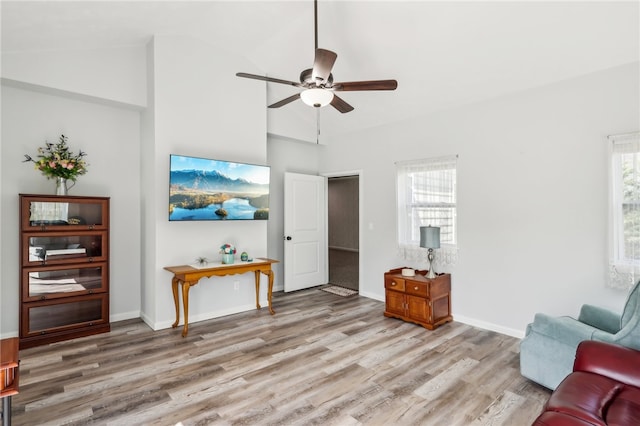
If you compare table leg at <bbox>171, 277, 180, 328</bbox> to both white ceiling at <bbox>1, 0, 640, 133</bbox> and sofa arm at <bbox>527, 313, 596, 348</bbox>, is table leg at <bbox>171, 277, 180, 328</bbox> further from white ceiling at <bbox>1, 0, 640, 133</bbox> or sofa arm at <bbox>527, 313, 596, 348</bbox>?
sofa arm at <bbox>527, 313, 596, 348</bbox>

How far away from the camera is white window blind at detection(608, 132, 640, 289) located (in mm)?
2971

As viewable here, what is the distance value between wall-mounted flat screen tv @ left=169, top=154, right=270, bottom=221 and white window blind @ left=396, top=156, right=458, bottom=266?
205cm

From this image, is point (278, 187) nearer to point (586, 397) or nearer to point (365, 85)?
point (365, 85)

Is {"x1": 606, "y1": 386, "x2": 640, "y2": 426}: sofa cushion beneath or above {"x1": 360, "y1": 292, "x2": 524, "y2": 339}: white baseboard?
above

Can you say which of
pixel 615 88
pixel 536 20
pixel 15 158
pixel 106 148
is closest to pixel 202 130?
pixel 106 148

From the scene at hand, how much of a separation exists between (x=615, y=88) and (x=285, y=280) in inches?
192

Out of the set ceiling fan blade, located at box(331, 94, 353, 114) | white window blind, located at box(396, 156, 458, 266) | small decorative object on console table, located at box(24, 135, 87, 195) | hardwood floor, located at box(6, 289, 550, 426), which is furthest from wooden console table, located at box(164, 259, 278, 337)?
ceiling fan blade, located at box(331, 94, 353, 114)

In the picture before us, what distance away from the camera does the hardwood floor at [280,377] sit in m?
2.31

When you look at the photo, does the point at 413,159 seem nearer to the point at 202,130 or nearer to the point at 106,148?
the point at 202,130

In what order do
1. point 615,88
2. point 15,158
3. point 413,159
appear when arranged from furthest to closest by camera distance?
point 413,159 < point 15,158 < point 615,88

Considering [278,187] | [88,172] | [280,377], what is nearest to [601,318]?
[280,377]

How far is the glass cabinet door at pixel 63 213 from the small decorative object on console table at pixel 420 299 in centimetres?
368

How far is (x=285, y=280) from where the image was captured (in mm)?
5648


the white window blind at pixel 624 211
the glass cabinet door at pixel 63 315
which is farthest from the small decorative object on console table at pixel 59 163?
the white window blind at pixel 624 211
